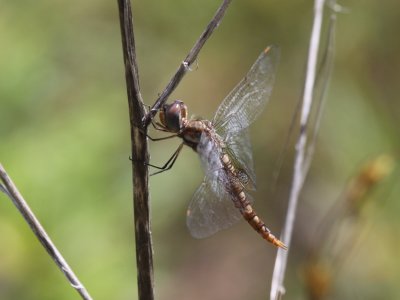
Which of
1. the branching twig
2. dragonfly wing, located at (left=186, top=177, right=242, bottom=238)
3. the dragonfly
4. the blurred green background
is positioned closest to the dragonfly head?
the dragonfly

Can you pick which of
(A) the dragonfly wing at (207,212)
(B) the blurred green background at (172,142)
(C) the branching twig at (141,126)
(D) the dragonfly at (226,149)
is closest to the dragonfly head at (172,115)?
(D) the dragonfly at (226,149)

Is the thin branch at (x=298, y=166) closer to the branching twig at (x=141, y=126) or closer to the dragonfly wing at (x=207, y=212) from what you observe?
the dragonfly wing at (x=207, y=212)

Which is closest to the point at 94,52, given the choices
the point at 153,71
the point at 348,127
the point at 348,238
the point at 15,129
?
the point at 153,71

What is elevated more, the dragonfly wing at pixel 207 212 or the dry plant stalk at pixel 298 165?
the dry plant stalk at pixel 298 165

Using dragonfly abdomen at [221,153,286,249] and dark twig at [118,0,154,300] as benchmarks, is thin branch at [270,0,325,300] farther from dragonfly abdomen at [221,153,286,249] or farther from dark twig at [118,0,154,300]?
dark twig at [118,0,154,300]

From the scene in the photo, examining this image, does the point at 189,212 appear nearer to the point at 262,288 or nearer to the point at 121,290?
the point at 121,290

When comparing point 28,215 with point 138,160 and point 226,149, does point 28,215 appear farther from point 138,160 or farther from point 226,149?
point 226,149

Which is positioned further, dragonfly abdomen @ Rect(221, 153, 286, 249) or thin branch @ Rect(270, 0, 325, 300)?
dragonfly abdomen @ Rect(221, 153, 286, 249)
